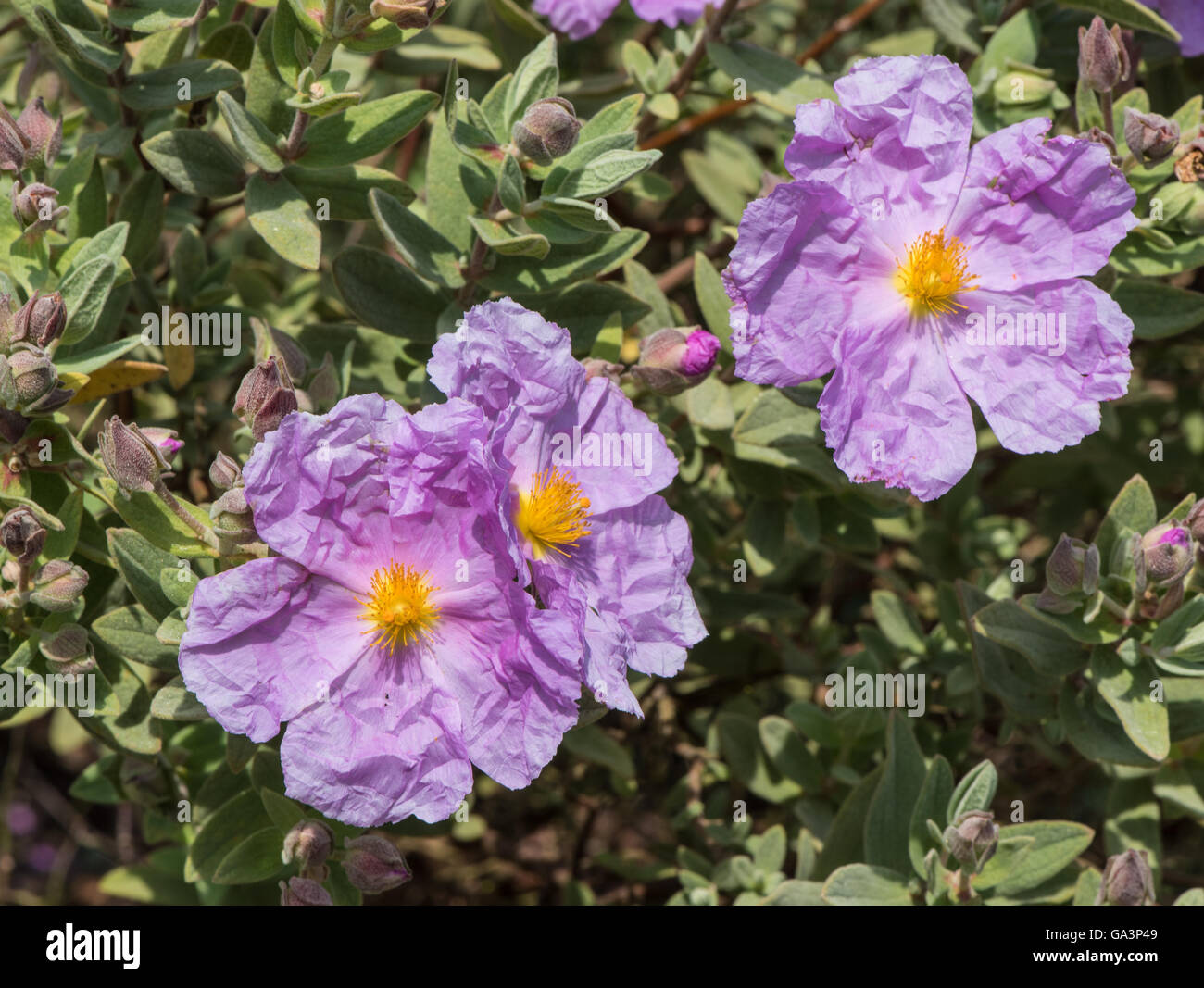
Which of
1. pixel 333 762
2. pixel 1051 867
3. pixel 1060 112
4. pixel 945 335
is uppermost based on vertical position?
pixel 1060 112

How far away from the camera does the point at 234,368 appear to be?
3.09 m

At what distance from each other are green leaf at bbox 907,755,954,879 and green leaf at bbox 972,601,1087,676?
0.29m

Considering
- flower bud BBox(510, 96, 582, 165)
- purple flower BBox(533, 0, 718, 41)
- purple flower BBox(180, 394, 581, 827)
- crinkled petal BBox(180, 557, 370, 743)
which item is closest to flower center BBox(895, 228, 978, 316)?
flower bud BBox(510, 96, 582, 165)

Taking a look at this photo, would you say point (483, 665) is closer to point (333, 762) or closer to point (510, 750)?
point (510, 750)

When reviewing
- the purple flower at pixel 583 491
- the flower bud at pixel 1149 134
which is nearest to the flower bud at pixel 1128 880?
the purple flower at pixel 583 491

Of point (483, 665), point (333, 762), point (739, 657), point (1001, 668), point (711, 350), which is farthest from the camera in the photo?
point (739, 657)

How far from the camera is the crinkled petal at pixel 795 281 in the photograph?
224 centimetres

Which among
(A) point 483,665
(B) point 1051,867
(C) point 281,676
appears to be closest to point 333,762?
(C) point 281,676

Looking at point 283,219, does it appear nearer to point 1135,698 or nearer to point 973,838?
point 973,838

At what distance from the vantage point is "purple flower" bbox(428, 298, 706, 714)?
6.72 feet

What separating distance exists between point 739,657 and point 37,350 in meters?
2.12

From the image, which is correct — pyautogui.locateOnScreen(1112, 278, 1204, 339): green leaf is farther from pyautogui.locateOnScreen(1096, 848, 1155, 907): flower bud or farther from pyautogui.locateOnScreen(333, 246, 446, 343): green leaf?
pyautogui.locateOnScreen(333, 246, 446, 343): green leaf

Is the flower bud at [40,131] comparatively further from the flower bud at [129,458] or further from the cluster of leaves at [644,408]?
the flower bud at [129,458]

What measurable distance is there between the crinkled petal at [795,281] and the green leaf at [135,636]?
3.82 ft
